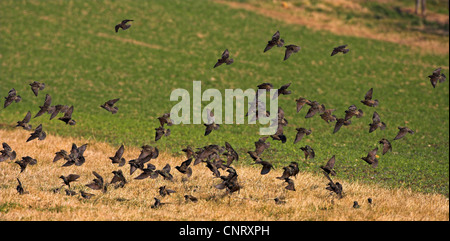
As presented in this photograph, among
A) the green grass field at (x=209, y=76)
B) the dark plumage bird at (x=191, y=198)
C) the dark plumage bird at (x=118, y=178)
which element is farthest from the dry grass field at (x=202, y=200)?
the green grass field at (x=209, y=76)

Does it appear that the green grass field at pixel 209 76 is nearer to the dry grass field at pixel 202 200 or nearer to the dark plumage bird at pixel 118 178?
the dry grass field at pixel 202 200

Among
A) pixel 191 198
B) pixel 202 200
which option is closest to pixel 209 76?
pixel 202 200

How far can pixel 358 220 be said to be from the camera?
509 inches

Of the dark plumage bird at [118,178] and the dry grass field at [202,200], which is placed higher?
the dark plumage bird at [118,178]

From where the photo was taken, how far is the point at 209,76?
1597 inches

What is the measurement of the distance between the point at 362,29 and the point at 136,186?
42.5m

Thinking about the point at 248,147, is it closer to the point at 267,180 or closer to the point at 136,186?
the point at 267,180

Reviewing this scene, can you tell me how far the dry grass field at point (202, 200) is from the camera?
41.0 ft

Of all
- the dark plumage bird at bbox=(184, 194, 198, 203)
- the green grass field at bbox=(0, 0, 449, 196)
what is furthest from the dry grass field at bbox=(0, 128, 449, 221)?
the green grass field at bbox=(0, 0, 449, 196)

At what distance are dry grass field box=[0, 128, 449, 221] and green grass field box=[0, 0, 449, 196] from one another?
3.79 m

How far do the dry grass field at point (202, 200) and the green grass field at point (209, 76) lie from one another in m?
3.79

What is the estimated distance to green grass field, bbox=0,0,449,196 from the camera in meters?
24.3

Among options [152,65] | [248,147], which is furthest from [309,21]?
[248,147]

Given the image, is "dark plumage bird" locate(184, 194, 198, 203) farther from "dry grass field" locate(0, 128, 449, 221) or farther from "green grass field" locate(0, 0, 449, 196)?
"green grass field" locate(0, 0, 449, 196)
